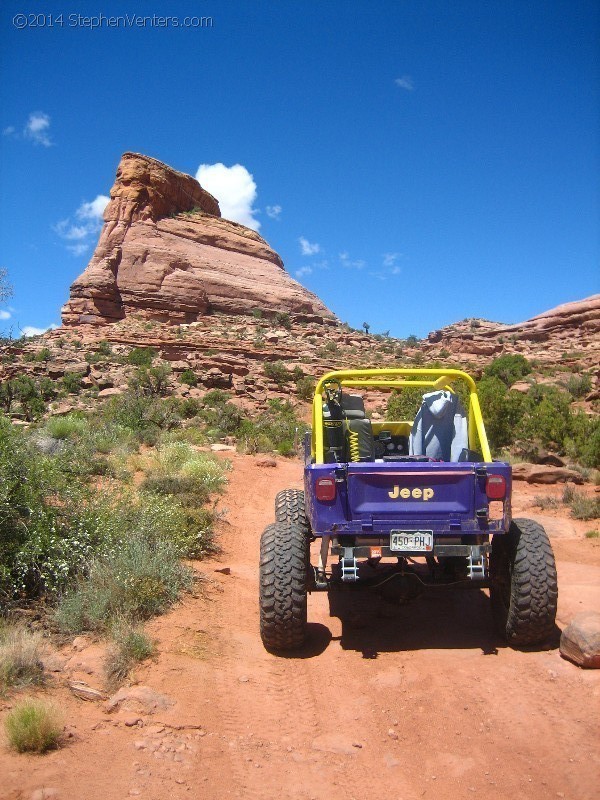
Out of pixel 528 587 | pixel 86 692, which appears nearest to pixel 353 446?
pixel 528 587

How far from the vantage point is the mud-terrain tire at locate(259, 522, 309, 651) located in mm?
4672

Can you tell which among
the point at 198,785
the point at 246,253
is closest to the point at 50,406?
the point at 198,785

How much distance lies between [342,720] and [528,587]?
67.9 inches

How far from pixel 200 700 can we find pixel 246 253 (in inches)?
2745

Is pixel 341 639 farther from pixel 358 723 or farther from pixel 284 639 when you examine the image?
pixel 358 723

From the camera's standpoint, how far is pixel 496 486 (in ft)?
15.1

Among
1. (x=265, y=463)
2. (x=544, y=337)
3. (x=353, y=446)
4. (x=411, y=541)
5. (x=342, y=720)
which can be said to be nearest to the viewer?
(x=342, y=720)

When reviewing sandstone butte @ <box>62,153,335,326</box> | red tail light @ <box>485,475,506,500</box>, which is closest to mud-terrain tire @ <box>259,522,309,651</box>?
red tail light @ <box>485,475,506,500</box>

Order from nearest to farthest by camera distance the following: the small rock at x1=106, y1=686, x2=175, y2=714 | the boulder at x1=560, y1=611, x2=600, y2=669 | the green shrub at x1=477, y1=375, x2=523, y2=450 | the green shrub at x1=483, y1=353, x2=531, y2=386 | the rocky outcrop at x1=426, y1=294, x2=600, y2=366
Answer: the small rock at x1=106, y1=686, x2=175, y2=714 → the boulder at x1=560, y1=611, x2=600, y2=669 → the green shrub at x1=477, y1=375, x2=523, y2=450 → the green shrub at x1=483, y1=353, x2=531, y2=386 → the rocky outcrop at x1=426, y1=294, x2=600, y2=366

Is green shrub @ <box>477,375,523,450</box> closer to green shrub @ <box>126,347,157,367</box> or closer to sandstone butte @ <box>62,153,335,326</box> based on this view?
green shrub @ <box>126,347,157,367</box>

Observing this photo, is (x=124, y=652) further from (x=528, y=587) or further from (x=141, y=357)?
(x=141, y=357)

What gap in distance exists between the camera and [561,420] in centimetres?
1584

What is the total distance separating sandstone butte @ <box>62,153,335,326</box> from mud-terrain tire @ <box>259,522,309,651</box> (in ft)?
166

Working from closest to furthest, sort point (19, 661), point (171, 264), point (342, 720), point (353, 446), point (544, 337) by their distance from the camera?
point (342, 720), point (19, 661), point (353, 446), point (544, 337), point (171, 264)
